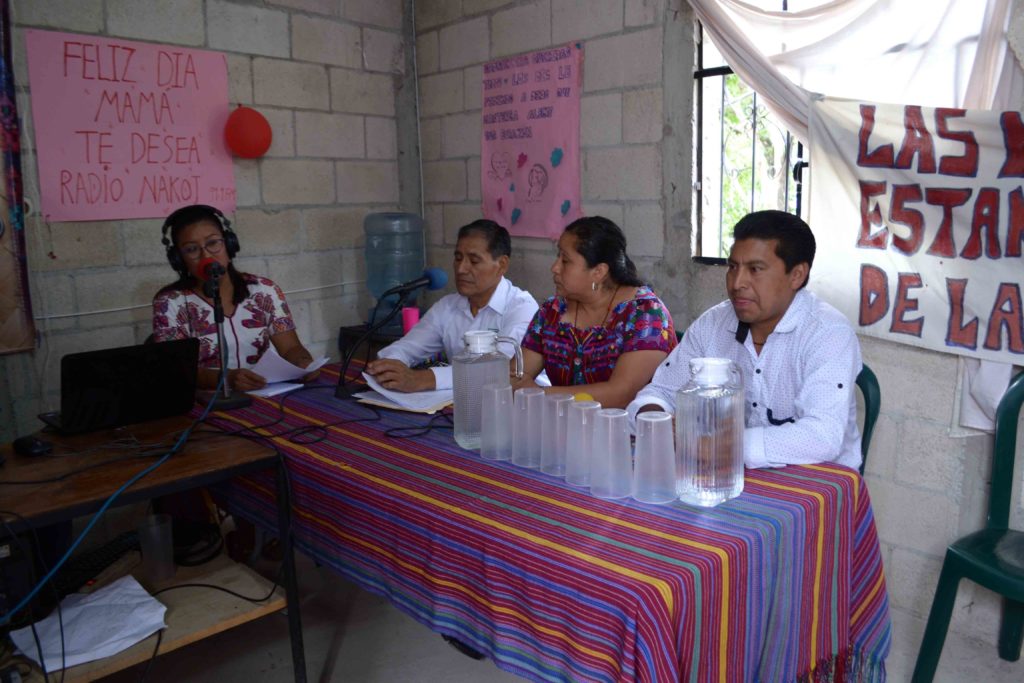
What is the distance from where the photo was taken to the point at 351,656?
7.56ft

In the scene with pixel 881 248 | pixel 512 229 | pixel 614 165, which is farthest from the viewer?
pixel 512 229

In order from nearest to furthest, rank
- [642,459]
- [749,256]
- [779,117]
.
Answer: [642,459], [749,256], [779,117]

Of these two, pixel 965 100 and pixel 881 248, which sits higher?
pixel 965 100

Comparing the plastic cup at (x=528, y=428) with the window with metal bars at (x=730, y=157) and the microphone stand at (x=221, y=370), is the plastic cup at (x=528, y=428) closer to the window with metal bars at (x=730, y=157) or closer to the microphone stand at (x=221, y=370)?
the microphone stand at (x=221, y=370)

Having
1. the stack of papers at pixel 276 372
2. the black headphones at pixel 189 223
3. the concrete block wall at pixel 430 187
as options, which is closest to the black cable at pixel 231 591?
the stack of papers at pixel 276 372

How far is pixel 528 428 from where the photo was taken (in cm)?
164

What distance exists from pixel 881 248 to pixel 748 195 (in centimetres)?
62

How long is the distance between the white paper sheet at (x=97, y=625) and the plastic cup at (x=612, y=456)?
1069mm

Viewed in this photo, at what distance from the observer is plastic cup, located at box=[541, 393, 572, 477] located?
5.16 feet

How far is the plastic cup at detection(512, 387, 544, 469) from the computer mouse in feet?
3.67

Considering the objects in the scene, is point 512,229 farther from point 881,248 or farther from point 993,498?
point 993,498

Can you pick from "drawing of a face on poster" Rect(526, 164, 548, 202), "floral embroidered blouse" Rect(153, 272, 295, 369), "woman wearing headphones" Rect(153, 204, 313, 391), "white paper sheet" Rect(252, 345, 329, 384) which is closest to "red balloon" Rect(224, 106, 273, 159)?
"woman wearing headphones" Rect(153, 204, 313, 391)

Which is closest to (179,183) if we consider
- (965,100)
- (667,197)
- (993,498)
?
(667,197)

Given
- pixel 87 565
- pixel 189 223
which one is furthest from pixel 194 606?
pixel 189 223
